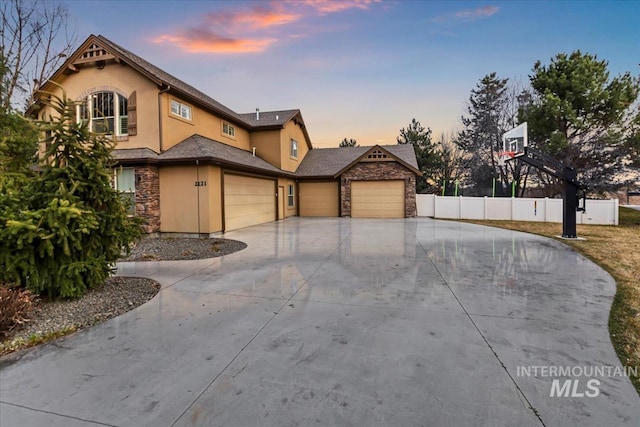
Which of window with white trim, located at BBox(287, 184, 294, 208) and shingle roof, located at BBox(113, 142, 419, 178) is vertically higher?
shingle roof, located at BBox(113, 142, 419, 178)

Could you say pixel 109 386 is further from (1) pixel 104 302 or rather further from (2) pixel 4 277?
(2) pixel 4 277

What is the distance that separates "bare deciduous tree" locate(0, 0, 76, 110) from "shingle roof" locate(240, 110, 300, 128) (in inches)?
441

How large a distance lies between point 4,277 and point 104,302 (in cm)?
122

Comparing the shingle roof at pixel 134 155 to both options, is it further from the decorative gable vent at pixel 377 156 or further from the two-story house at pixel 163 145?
the decorative gable vent at pixel 377 156

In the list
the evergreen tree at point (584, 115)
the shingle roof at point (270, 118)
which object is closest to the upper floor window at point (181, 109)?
the shingle roof at point (270, 118)

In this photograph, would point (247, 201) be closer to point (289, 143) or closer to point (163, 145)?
point (163, 145)

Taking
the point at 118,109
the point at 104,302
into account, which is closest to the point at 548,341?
the point at 104,302

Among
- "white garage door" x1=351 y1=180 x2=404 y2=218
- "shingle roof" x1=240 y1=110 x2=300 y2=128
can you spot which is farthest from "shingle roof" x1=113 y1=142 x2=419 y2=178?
"shingle roof" x1=240 y1=110 x2=300 y2=128

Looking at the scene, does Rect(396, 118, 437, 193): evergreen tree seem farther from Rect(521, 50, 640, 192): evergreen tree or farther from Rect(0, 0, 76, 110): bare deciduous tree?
Rect(0, 0, 76, 110): bare deciduous tree

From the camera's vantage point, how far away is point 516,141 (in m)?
12.8

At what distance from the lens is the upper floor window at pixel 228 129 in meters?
16.2

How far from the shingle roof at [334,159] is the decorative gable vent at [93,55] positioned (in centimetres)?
1169

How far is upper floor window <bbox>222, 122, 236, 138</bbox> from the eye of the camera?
16.2 m

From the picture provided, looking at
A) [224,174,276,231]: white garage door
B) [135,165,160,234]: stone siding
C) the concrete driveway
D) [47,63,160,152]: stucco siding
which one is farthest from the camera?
[224,174,276,231]: white garage door
